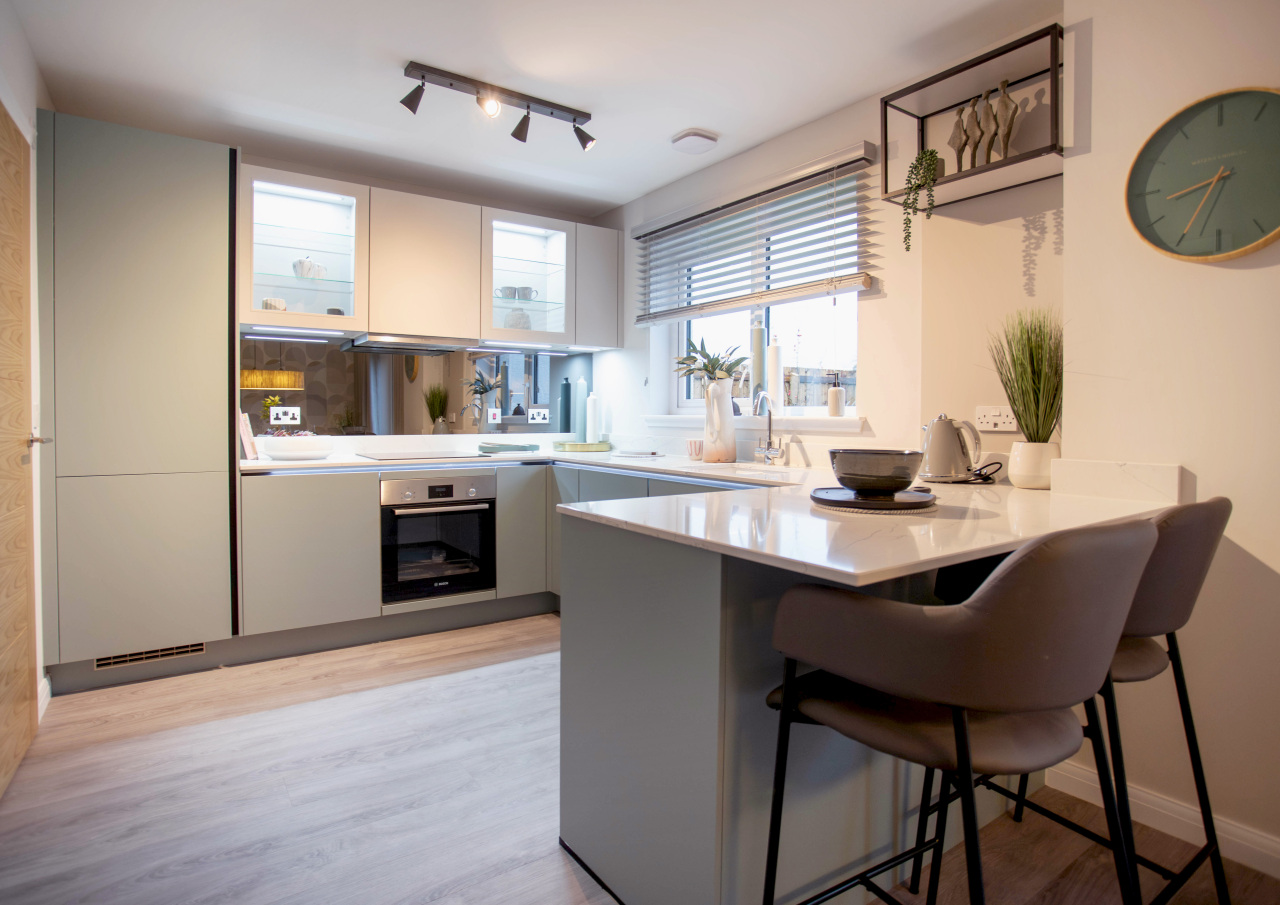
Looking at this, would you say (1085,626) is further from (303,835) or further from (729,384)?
(729,384)

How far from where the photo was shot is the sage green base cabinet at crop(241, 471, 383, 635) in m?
2.88

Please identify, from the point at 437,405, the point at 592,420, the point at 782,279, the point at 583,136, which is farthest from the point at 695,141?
the point at 437,405

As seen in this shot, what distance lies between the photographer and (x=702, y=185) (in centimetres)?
354

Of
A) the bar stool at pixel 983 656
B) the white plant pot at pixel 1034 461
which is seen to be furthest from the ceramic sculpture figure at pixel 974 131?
the bar stool at pixel 983 656

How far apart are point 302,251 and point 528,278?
114cm

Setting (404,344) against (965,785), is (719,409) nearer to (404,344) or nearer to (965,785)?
(404,344)

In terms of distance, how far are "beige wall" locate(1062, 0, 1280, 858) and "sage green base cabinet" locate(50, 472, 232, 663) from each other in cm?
309

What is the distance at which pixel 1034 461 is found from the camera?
2.00 m

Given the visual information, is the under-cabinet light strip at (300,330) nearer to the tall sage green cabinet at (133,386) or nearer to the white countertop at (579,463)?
the tall sage green cabinet at (133,386)

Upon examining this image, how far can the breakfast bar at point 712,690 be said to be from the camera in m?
1.22

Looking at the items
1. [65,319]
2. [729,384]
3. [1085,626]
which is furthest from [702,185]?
[1085,626]

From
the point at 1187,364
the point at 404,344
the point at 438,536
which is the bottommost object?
the point at 438,536

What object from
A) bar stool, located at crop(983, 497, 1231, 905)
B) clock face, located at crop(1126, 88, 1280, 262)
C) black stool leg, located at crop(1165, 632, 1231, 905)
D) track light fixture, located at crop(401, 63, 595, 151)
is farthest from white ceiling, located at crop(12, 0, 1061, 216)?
black stool leg, located at crop(1165, 632, 1231, 905)

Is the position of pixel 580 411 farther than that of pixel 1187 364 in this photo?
Yes
